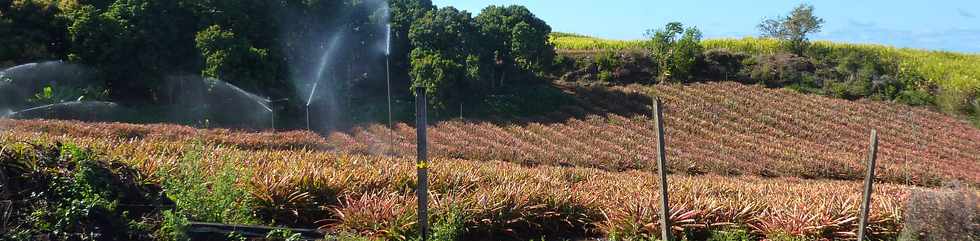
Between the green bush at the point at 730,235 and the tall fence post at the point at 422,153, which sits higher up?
the tall fence post at the point at 422,153

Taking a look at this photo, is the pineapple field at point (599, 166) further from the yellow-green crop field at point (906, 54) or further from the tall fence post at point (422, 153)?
the yellow-green crop field at point (906, 54)

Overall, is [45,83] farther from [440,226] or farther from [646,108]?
[440,226]

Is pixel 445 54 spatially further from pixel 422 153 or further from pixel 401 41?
pixel 422 153

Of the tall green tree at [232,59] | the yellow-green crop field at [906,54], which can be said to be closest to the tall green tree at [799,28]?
the yellow-green crop field at [906,54]

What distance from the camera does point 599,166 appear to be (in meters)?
21.2

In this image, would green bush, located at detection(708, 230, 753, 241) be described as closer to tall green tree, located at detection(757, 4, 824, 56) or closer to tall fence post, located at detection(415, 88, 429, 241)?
tall fence post, located at detection(415, 88, 429, 241)

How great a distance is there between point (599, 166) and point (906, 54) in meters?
25.5

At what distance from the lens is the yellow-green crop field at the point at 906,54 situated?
33844 mm

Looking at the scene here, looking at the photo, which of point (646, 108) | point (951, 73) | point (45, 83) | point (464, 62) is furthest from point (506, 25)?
point (951, 73)

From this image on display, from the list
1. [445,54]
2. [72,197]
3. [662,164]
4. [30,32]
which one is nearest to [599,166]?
[445,54]

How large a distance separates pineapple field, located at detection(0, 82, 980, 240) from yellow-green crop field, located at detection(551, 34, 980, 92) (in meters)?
4.47

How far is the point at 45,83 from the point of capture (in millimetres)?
24656

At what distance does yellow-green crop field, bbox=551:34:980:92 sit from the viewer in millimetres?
33844

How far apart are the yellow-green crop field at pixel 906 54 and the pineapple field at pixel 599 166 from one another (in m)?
4.47
